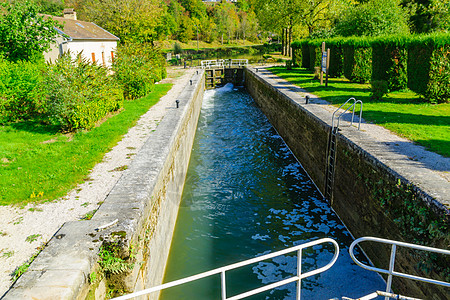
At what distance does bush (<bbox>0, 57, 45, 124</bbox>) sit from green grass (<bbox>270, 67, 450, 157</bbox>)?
11635mm

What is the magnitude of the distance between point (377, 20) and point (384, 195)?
19.5 m

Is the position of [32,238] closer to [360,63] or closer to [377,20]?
[360,63]

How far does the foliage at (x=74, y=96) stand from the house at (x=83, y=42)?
19.1 feet

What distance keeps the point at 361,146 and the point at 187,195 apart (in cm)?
564

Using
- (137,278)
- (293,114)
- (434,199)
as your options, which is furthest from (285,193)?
(137,278)

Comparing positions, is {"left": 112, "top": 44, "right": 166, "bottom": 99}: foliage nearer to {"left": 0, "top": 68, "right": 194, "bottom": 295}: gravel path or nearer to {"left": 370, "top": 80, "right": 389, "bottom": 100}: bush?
{"left": 0, "top": 68, "right": 194, "bottom": 295}: gravel path

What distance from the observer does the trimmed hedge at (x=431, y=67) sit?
12.0m

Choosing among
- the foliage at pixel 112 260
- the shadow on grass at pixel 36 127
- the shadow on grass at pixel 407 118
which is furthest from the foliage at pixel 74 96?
the shadow on grass at pixel 407 118

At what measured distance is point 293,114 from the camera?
14734 mm

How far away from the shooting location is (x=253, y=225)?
936 centimetres

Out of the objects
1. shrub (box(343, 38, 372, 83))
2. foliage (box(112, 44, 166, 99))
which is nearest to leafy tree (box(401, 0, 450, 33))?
shrub (box(343, 38, 372, 83))

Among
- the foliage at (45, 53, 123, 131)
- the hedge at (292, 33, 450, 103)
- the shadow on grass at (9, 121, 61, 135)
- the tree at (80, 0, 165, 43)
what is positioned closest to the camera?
the foliage at (45, 53, 123, 131)

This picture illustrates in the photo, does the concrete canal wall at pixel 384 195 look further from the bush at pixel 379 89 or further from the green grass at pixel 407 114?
the bush at pixel 379 89

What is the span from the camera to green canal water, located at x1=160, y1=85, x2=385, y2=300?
7.11 metres
